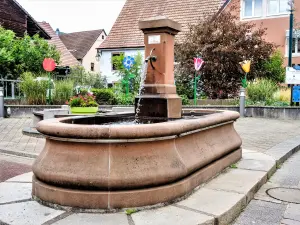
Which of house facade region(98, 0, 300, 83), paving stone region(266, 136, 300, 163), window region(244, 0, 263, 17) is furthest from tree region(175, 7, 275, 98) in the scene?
paving stone region(266, 136, 300, 163)

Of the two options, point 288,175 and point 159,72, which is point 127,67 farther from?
point 288,175

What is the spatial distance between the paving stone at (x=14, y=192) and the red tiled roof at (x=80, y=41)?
152 feet

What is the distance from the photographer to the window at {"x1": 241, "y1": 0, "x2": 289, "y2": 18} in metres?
26.3

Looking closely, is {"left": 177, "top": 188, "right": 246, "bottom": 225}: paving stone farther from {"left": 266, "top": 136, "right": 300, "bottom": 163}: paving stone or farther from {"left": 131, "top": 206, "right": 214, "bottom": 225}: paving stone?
{"left": 266, "top": 136, "right": 300, "bottom": 163}: paving stone

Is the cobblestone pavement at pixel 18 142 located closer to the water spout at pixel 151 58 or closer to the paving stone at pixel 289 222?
the water spout at pixel 151 58

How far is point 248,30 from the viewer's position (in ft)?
64.2

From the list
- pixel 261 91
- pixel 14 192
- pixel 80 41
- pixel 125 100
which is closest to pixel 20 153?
pixel 14 192

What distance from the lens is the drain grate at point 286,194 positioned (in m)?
4.36

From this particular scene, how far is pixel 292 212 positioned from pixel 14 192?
10.6 feet

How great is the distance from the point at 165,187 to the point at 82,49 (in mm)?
49312

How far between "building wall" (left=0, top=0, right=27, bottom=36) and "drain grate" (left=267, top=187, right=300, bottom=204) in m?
25.6

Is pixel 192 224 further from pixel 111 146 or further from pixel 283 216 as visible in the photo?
pixel 283 216

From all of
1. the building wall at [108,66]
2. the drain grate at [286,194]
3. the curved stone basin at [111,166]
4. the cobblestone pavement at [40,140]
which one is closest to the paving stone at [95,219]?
the curved stone basin at [111,166]

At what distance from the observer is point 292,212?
3.89 m
